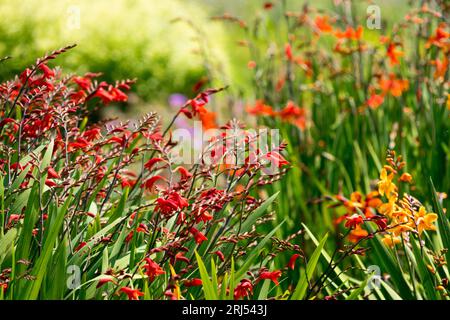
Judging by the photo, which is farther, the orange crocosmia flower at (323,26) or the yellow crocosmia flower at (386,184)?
the orange crocosmia flower at (323,26)

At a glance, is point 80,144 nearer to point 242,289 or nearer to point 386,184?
point 242,289

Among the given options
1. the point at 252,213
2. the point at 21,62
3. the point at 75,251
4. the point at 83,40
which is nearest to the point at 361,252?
the point at 252,213

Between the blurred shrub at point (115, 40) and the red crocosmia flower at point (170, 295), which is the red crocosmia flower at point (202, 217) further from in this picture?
the blurred shrub at point (115, 40)

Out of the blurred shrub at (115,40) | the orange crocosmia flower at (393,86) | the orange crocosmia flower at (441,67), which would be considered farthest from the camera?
the blurred shrub at (115,40)

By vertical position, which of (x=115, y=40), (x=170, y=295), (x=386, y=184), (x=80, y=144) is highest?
(x=115, y=40)

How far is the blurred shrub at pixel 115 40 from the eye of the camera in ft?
19.4

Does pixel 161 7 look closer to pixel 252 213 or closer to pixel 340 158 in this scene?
pixel 340 158

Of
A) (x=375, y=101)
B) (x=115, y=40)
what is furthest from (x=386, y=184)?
(x=115, y=40)

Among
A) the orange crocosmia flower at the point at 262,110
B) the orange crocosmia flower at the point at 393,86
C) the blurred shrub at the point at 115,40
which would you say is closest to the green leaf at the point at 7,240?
the orange crocosmia flower at the point at 262,110

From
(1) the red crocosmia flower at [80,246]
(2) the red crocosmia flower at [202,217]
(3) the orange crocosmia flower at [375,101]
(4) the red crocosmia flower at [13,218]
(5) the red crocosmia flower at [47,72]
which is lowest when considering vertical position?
(1) the red crocosmia flower at [80,246]

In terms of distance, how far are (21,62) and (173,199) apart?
3.55 m

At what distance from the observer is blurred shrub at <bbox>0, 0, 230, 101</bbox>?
5.91 meters

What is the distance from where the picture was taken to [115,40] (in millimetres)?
6777
